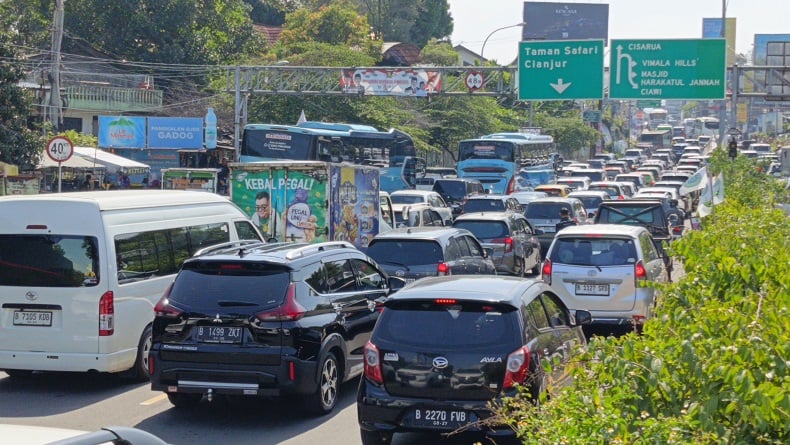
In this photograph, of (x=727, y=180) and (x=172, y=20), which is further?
(x=172, y=20)

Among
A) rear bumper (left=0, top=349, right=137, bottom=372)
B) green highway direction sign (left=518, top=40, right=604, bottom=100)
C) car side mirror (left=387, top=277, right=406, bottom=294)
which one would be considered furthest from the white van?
green highway direction sign (left=518, top=40, right=604, bottom=100)

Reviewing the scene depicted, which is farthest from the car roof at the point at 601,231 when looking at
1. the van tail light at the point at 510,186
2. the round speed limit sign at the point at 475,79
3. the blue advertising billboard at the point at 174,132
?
the van tail light at the point at 510,186

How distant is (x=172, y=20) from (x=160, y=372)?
5216 centimetres

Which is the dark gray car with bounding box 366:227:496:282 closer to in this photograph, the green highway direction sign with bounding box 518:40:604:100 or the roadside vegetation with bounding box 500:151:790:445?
the roadside vegetation with bounding box 500:151:790:445

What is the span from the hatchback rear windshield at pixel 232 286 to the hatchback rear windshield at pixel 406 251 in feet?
16.9

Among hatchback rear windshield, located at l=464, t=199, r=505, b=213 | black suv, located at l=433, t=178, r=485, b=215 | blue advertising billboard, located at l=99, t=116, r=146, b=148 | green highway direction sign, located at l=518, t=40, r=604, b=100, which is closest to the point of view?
hatchback rear windshield, located at l=464, t=199, r=505, b=213

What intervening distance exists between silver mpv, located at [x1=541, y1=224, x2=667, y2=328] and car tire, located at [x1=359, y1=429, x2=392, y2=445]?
22.0 ft

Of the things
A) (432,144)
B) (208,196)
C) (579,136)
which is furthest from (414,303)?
(579,136)

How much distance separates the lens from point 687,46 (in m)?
33.5

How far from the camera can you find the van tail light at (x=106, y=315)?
35.9 feet

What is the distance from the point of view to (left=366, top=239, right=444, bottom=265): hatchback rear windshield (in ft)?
49.1

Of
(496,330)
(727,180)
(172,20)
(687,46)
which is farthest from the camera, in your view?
(172,20)

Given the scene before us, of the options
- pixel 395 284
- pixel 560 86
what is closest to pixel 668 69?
pixel 560 86

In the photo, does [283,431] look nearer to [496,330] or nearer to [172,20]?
[496,330]
